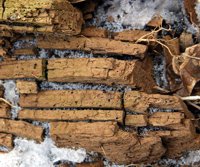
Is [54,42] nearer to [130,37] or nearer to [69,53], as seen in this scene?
[69,53]

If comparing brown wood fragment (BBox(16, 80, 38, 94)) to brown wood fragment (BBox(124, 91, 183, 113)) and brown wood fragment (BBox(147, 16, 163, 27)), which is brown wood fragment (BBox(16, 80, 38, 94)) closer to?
brown wood fragment (BBox(124, 91, 183, 113))

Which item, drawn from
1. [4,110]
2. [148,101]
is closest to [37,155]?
[4,110]

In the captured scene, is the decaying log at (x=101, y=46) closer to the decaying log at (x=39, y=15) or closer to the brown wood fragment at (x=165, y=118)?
the decaying log at (x=39, y=15)

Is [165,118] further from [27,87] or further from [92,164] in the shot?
[27,87]

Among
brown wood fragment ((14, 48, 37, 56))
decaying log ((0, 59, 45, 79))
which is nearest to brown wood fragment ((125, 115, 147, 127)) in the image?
decaying log ((0, 59, 45, 79))

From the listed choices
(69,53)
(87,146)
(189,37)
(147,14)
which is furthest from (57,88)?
Result: (189,37)
